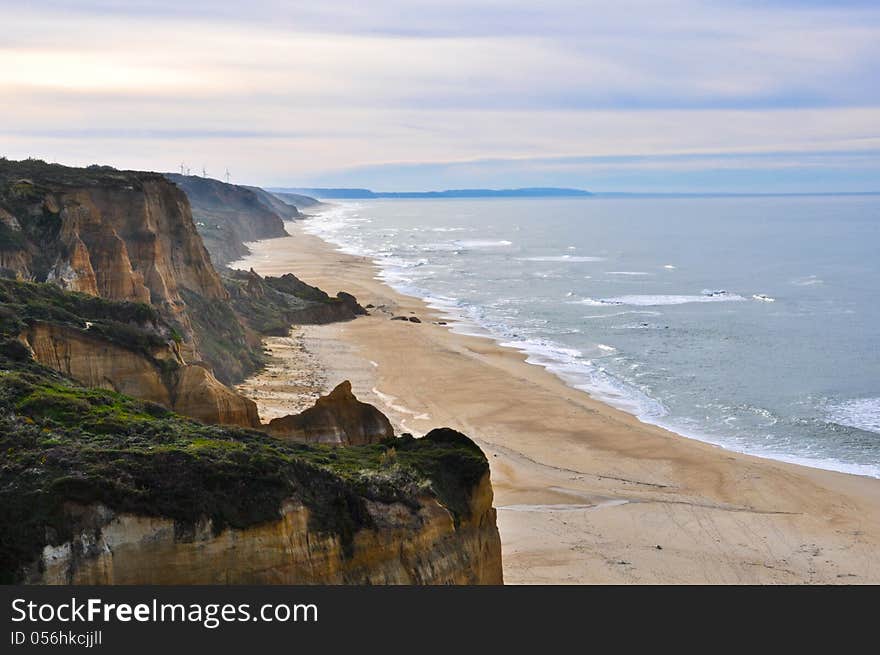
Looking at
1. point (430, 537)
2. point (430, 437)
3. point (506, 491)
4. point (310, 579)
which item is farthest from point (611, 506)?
point (310, 579)

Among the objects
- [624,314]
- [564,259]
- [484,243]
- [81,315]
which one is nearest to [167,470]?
[81,315]

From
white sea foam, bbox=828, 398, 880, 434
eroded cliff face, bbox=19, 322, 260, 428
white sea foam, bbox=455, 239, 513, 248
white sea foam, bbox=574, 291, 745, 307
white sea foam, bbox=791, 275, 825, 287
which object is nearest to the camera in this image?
eroded cliff face, bbox=19, 322, 260, 428

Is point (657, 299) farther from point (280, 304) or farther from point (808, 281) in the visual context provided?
point (280, 304)

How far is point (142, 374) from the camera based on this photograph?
1000 inches

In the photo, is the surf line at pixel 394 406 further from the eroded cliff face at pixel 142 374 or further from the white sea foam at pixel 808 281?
the white sea foam at pixel 808 281

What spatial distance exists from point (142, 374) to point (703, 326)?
48.3 m

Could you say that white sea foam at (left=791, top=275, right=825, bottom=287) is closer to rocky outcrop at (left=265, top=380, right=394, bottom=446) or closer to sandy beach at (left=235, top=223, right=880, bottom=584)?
sandy beach at (left=235, top=223, right=880, bottom=584)

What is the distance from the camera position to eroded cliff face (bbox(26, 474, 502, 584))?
46.9 feet

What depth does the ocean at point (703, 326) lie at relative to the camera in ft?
136

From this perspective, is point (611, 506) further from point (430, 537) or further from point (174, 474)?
point (174, 474)

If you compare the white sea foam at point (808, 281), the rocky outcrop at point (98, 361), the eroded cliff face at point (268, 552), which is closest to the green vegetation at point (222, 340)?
the rocky outcrop at point (98, 361)

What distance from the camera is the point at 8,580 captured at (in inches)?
544

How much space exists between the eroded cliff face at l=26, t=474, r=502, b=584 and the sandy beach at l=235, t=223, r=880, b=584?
22.7 ft

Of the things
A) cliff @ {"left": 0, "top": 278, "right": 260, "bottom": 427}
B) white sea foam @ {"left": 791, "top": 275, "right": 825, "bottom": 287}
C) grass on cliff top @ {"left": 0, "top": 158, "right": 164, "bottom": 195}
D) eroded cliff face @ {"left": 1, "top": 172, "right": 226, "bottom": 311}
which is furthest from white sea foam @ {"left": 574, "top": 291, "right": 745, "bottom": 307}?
cliff @ {"left": 0, "top": 278, "right": 260, "bottom": 427}
